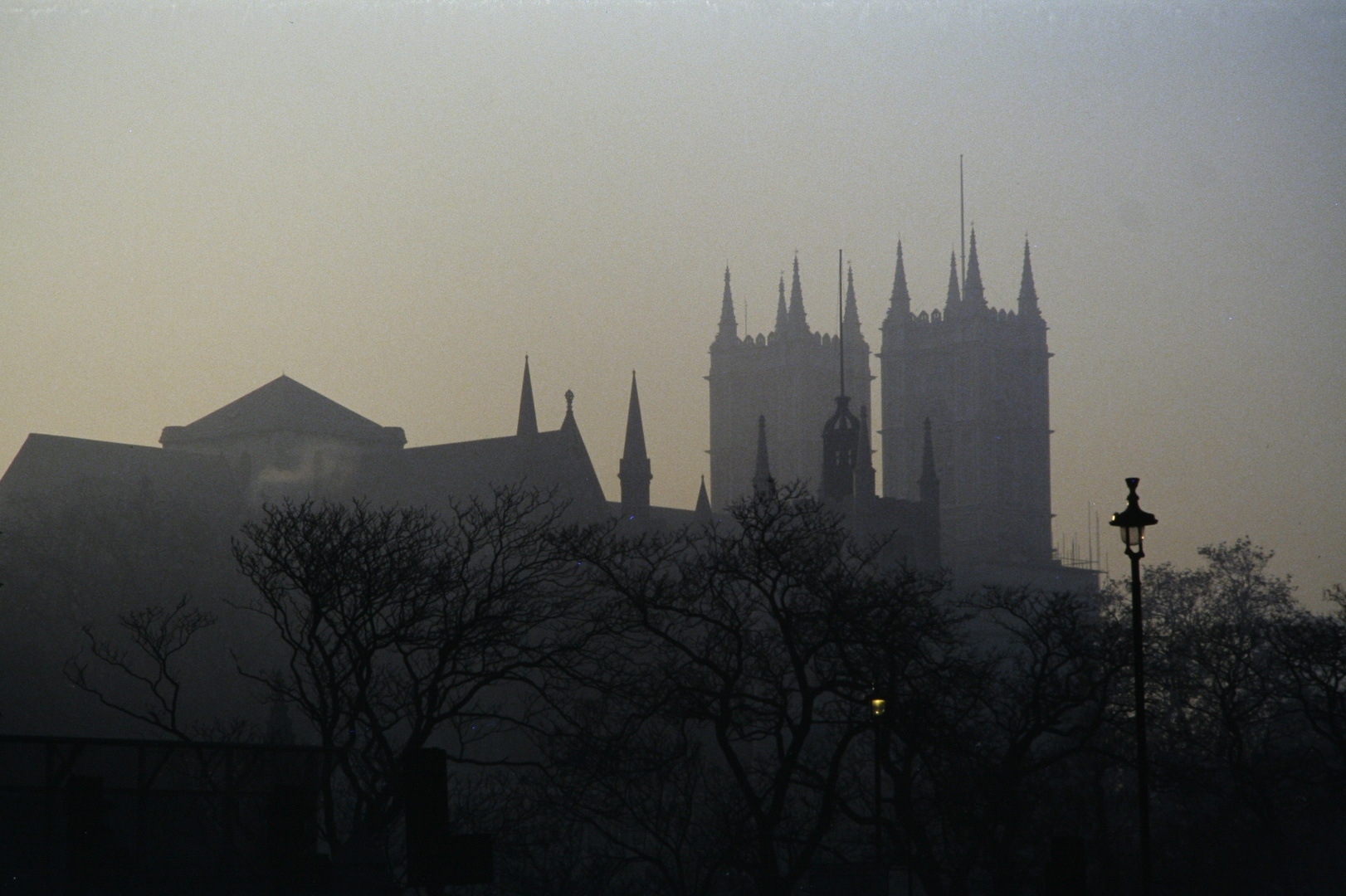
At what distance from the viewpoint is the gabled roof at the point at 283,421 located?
101 meters

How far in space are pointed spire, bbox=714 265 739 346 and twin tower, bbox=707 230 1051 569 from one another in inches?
12.1

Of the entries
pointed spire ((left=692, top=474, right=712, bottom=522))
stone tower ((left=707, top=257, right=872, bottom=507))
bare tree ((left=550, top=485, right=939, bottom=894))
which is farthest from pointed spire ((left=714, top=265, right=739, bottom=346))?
bare tree ((left=550, top=485, right=939, bottom=894))

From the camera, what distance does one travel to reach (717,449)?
168 meters

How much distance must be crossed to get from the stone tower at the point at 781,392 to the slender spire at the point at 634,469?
2876 inches

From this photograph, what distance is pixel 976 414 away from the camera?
157625mm

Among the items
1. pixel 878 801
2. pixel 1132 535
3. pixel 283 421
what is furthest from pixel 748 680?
pixel 283 421

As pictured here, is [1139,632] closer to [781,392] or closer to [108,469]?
[108,469]

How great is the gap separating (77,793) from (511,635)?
1117 centimetres

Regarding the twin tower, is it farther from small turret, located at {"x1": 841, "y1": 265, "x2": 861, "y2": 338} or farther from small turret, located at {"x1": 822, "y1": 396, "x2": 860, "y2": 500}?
small turret, located at {"x1": 822, "y1": 396, "x2": 860, "y2": 500}

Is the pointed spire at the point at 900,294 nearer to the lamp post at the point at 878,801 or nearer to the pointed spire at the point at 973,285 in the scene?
the pointed spire at the point at 973,285

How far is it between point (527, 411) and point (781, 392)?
Result: 7432 centimetres

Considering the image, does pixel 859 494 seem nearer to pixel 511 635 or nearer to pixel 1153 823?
pixel 1153 823

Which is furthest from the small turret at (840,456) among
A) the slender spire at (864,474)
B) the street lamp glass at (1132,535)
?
the street lamp glass at (1132,535)

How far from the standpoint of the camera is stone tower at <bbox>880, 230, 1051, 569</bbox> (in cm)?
15738
